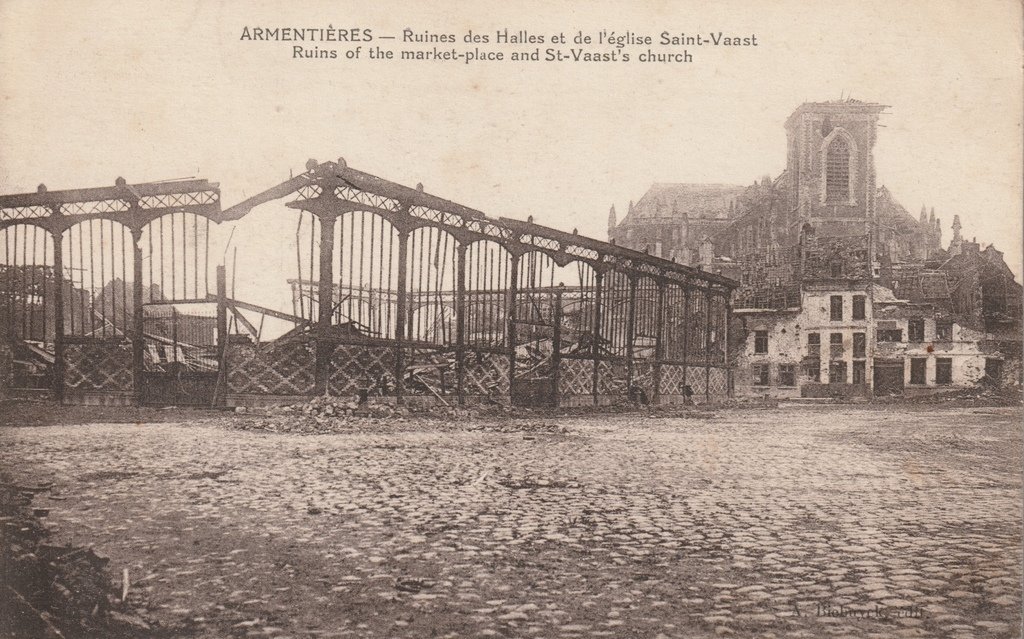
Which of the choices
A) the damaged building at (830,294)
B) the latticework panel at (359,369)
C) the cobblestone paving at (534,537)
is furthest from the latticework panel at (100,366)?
the damaged building at (830,294)

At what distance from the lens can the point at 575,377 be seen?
17.9m

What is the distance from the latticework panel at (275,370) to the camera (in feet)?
39.6

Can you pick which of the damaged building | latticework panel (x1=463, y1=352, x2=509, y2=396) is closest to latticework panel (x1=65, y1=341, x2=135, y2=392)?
latticework panel (x1=463, y1=352, x2=509, y2=396)

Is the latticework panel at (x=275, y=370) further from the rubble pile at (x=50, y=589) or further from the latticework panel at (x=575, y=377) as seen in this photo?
the rubble pile at (x=50, y=589)

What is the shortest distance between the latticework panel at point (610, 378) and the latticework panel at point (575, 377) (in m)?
0.33

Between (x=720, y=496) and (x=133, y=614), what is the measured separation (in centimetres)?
429

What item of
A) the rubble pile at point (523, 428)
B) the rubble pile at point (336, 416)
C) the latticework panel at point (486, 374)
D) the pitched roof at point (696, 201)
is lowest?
the rubble pile at point (523, 428)

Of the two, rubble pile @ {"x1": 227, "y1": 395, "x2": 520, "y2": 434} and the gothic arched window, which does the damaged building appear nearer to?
the gothic arched window

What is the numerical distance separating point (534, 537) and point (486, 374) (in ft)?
34.8

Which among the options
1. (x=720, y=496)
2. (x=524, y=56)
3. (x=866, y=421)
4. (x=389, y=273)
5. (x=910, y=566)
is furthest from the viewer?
(x=866, y=421)

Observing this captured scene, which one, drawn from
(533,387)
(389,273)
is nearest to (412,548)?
(389,273)

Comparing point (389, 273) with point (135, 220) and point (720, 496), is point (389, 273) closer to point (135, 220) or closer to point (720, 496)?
point (135, 220)

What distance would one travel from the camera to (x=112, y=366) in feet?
38.5

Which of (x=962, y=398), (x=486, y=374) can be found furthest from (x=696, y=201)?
(x=486, y=374)
